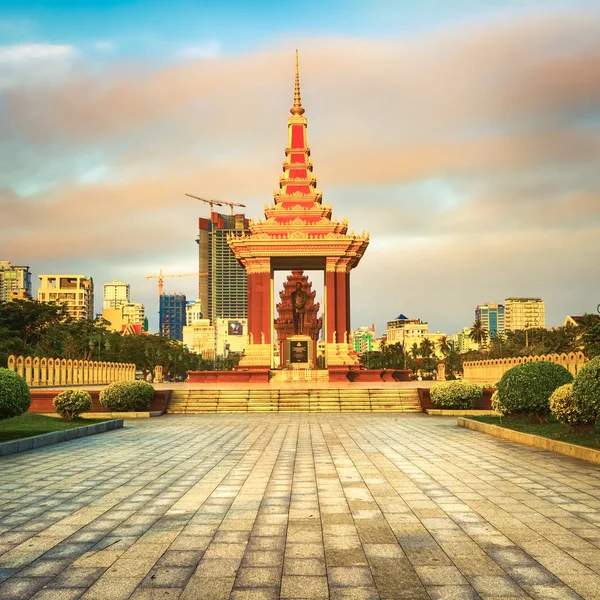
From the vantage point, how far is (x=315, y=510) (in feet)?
27.0

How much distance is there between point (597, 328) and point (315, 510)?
27290 mm

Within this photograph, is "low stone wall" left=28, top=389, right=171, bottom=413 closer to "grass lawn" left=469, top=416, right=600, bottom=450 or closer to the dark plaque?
"grass lawn" left=469, top=416, right=600, bottom=450

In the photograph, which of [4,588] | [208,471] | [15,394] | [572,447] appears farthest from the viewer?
[15,394]

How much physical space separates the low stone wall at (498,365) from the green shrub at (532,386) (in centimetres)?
915

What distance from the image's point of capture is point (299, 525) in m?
7.42

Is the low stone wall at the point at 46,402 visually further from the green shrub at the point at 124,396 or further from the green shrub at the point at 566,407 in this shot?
the green shrub at the point at 566,407

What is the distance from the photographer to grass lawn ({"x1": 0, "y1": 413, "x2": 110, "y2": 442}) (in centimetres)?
1568

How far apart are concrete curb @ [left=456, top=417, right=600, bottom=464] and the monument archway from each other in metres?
26.5

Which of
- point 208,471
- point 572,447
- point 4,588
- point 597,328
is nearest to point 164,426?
point 208,471

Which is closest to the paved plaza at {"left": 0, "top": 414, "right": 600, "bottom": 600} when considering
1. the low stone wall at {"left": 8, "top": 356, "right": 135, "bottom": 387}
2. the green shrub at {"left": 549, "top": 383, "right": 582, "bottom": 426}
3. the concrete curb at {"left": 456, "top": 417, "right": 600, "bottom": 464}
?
the concrete curb at {"left": 456, "top": 417, "right": 600, "bottom": 464}

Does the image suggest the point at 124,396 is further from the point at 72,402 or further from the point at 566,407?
the point at 566,407

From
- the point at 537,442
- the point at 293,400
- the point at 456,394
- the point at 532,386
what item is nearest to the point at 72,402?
the point at 293,400

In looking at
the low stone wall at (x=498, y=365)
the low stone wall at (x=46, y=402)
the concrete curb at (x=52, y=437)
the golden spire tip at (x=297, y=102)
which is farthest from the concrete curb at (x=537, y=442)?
the golden spire tip at (x=297, y=102)

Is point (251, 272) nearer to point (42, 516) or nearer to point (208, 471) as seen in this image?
point (208, 471)
